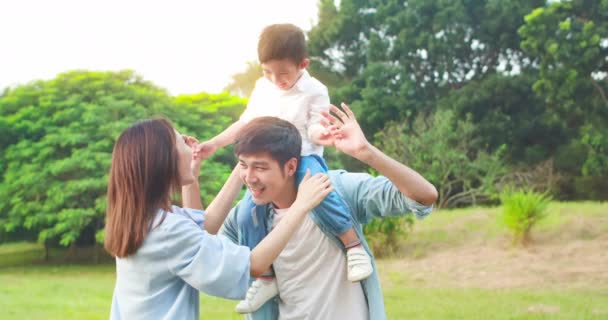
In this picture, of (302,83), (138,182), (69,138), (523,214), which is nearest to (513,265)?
(523,214)

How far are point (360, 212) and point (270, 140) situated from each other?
1.52 ft

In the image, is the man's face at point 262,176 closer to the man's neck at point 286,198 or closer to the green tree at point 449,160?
the man's neck at point 286,198

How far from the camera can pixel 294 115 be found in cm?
298

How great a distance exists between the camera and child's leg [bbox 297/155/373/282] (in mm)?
2385

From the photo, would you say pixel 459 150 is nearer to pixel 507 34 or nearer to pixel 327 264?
pixel 507 34

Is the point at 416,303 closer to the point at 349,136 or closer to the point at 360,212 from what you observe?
the point at 360,212

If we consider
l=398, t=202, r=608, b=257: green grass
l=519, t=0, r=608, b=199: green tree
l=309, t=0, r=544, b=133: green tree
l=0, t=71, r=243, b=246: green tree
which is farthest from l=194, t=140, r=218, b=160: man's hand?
l=309, t=0, r=544, b=133: green tree

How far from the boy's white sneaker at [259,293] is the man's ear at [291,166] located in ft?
1.20

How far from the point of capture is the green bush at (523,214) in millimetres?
10922

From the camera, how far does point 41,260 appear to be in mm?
16141

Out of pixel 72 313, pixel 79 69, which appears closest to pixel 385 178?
pixel 72 313

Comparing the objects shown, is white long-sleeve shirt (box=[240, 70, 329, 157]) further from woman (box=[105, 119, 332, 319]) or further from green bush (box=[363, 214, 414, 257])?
green bush (box=[363, 214, 414, 257])

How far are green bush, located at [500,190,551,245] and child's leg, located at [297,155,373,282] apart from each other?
889cm

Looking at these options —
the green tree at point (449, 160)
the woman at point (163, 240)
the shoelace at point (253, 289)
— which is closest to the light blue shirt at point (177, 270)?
the woman at point (163, 240)
